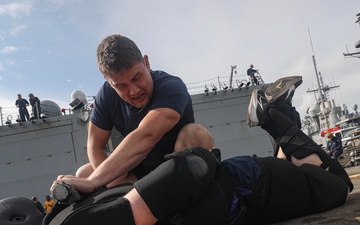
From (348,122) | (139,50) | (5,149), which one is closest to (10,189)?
(5,149)

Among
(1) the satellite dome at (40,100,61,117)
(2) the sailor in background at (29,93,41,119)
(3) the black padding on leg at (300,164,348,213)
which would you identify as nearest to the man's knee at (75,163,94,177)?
(3) the black padding on leg at (300,164,348,213)

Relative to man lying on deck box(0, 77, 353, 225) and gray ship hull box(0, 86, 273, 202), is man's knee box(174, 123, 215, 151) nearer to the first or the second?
man lying on deck box(0, 77, 353, 225)

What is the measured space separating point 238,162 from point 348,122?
30.5m

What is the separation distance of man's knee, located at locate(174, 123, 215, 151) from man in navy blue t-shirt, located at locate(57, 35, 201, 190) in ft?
0.03

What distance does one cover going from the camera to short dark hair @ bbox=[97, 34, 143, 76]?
150 centimetres

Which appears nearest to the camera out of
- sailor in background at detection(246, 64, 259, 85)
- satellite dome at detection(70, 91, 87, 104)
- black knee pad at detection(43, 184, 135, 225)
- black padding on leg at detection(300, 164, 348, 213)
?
black knee pad at detection(43, 184, 135, 225)

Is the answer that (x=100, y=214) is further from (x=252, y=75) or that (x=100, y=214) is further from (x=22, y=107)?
(x=252, y=75)

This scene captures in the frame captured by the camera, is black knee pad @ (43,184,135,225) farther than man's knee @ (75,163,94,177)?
No

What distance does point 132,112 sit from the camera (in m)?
1.81

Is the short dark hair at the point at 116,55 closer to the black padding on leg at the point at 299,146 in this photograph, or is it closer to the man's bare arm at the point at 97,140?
the man's bare arm at the point at 97,140

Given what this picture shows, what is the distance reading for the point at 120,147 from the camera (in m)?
1.40

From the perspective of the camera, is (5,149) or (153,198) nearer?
(153,198)

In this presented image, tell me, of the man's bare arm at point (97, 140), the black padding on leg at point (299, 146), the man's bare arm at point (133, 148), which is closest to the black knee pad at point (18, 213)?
the man's bare arm at point (97, 140)

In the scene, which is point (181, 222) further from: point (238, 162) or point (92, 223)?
point (238, 162)
